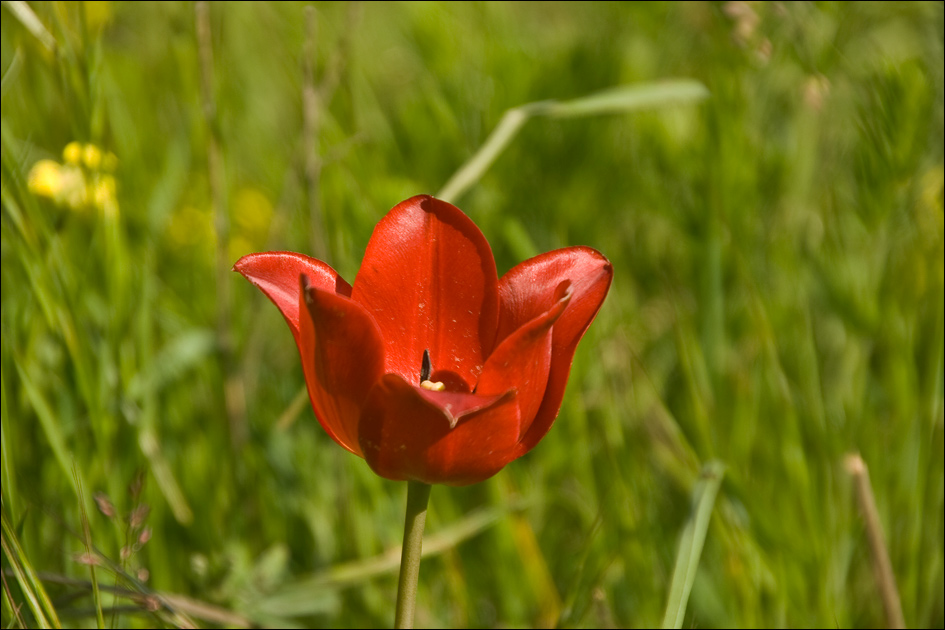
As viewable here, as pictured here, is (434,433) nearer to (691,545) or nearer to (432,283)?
(432,283)

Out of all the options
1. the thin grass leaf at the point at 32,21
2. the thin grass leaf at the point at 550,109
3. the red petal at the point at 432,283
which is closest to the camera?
the red petal at the point at 432,283

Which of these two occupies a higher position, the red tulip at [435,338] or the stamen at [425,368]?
the red tulip at [435,338]

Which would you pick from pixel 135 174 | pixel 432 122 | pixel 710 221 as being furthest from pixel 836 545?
pixel 135 174

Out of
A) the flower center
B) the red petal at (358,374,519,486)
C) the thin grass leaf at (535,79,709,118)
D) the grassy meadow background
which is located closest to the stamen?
the flower center

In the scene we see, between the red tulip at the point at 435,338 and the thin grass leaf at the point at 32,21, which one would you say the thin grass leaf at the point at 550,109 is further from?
the thin grass leaf at the point at 32,21

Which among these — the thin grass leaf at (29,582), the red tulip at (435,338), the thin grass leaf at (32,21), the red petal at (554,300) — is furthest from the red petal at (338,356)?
the thin grass leaf at (32,21)

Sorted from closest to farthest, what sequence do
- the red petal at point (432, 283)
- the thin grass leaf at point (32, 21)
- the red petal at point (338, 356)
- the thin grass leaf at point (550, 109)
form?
1. the red petal at point (338, 356)
2. the red petal at point (432, 283)
3. the thin grass leaf at point (32, 21)
4. the thin grass leaf at point (550, 109)

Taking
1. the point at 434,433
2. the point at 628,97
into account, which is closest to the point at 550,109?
the point at 628,97
